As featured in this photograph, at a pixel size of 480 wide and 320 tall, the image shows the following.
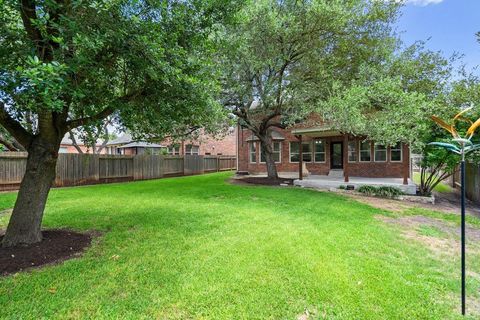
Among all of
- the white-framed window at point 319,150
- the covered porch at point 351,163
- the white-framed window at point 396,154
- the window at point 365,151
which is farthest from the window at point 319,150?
the white-framed window at point 396,154

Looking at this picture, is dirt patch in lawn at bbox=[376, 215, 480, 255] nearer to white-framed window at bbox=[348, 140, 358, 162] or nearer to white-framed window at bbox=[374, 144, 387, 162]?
white-framed window at bbox=[374, 144, 387, 162]

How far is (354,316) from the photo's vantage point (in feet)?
9.36

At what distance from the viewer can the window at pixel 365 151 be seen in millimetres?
15963

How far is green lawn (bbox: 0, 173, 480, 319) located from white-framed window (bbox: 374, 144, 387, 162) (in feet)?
33.6

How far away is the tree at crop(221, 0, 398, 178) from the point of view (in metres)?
9.85

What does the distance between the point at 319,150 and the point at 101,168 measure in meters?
13.8

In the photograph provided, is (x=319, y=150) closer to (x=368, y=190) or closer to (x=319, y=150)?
(x=319, y=150)

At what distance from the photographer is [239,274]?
3727mm

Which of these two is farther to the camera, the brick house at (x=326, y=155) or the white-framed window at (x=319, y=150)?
the white-framed window at (x=319, y=150)

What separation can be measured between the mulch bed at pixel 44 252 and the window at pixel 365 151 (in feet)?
50.5

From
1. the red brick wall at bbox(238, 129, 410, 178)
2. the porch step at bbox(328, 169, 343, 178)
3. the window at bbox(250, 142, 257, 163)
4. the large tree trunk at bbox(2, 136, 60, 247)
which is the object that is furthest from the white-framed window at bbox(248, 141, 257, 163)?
the large tree trunk at bbox(2, 136, 60, 247)

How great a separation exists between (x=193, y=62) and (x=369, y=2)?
32.8 feet

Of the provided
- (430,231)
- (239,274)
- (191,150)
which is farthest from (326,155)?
(239,274)

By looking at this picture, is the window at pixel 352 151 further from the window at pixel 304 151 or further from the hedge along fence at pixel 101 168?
the hedge along fence at pixel 101 168
